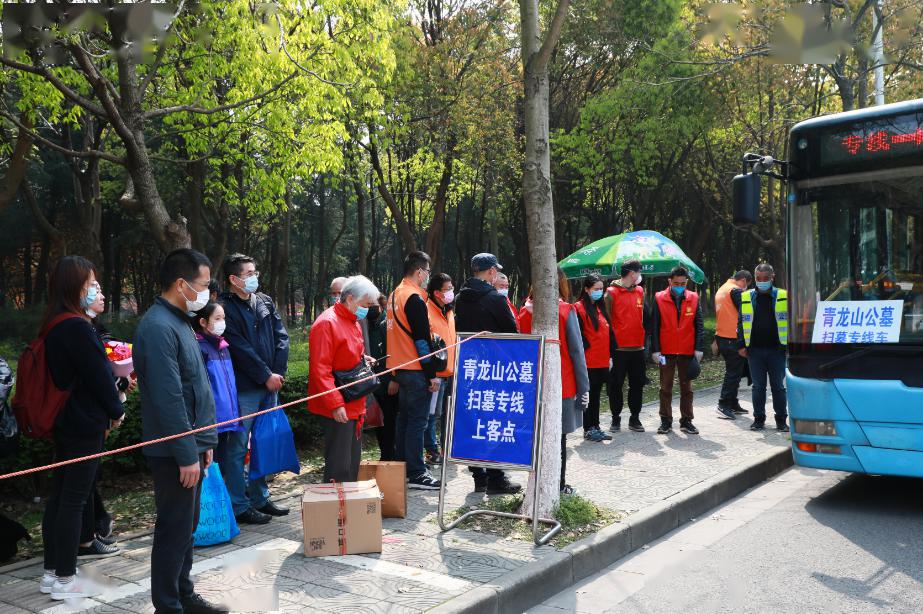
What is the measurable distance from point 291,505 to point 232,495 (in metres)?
0.72

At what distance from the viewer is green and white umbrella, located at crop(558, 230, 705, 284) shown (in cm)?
1688

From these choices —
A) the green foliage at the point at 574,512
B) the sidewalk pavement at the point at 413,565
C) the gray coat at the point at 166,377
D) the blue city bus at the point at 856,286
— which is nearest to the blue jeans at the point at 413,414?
the sidewalk pavement at the point at 413,565

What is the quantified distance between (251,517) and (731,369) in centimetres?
743

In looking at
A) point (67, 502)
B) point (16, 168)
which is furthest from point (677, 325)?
point (16, 168)

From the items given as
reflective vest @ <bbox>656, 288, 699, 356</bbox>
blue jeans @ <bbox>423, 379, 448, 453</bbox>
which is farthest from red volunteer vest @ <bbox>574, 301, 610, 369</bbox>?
blue jeans @ <bbox>423, 379, 448, 453</bbox>

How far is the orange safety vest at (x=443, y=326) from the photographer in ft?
24.6

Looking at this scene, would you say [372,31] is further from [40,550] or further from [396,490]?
[40,550]

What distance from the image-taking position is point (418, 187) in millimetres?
29281

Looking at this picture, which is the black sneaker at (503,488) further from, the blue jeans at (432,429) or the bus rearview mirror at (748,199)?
the bus rearview mirror at (748,199)

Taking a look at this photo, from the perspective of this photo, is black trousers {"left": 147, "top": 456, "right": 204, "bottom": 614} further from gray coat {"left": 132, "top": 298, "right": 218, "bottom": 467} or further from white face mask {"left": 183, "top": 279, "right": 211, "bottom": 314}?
white face mask {"left": 183, "top": 279, "right": 211, "bottom": 314}

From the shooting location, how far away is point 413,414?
725cm

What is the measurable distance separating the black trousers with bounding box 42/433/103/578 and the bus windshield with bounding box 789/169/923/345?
540 centimetres

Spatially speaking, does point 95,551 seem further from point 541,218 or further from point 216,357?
point 541,218

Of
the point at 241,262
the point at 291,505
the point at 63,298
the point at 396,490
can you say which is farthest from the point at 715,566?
the point at 63,298
